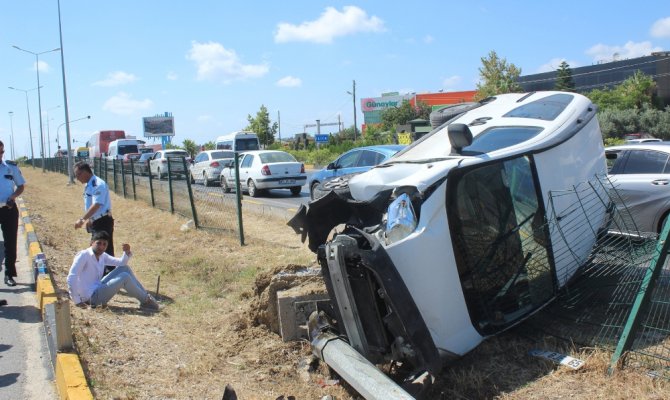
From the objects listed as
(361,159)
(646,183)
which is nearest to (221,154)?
(361,159)

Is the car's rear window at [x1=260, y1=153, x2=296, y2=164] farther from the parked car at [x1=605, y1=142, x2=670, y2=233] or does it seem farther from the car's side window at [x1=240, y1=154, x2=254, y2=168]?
the parked car at [x1=605, y1=142, x2=670, y2=233]

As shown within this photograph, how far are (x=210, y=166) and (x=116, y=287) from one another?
59.0 ft

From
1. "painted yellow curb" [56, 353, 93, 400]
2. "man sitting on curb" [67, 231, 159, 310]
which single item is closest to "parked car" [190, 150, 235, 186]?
"man sitting on curb" [67, 231, 159, 310]

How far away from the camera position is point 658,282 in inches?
149

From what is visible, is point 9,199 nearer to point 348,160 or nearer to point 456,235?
point 456,235

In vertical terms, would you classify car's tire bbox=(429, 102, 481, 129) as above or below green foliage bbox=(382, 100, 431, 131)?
below

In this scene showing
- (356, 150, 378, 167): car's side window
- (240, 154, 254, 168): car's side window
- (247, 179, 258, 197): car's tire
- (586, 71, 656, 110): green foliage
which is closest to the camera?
(356, 150, 378, 167): car's side window

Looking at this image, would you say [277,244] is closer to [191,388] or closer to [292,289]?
[292,289]

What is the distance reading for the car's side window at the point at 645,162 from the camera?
24.5 ft

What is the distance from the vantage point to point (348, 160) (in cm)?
1445

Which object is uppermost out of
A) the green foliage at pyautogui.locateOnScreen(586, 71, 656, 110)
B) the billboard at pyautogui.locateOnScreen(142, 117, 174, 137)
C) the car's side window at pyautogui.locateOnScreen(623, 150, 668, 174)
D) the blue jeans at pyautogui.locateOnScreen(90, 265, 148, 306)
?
the billboard at pyautogui.locateOnScreen(142, 117, 174, 137)

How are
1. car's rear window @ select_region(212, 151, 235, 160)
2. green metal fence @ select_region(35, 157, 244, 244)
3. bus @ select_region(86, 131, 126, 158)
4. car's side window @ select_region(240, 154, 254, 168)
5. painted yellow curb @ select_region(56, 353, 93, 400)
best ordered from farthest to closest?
bus @ select_region(86, 131, 126, 158)
car's rear window @ select_region(212, 151, 235, 160)
car's side window @ select_region(240, 154, 254, 168)
green metal fence @ select_region(35, 157, 244, 244)
painted yellow curb @ select_region(56, 353, 93, 400)

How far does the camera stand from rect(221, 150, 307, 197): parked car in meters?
19.2

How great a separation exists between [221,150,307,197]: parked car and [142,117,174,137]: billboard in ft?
234
